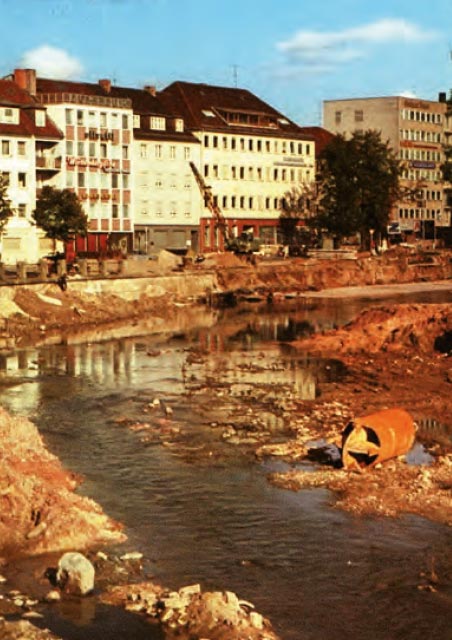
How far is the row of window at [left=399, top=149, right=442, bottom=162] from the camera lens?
582ft

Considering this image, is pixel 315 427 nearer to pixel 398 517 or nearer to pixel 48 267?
pixel 398 517

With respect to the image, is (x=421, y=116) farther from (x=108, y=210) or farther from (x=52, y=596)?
(x=52, y=596)

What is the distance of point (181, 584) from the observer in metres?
24.5

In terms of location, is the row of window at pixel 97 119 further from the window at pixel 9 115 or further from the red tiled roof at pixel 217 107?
the red tiled roof at pixel 217 107

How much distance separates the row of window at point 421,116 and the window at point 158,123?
57.7 m

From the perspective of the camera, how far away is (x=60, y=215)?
103m

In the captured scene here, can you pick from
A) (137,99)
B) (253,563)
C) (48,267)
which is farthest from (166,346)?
(137,99)

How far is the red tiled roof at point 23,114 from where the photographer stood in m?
108

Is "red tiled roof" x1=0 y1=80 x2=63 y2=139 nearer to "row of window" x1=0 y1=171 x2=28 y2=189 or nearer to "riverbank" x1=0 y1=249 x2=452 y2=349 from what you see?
"row of window" x1=0 y1=171 x2=28 y2=189

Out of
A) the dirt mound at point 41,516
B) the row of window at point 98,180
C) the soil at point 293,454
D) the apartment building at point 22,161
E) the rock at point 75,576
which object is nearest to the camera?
the soil at point 293,454

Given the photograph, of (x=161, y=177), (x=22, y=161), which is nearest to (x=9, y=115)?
(x=22, y=161)

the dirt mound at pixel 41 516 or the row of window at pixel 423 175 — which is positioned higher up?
the row of window at pixel 423 175

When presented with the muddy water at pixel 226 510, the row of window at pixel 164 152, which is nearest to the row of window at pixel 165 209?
the row of window at pixel 164 152

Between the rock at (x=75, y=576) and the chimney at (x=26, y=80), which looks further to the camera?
the chimney at (x=26, y=80)
